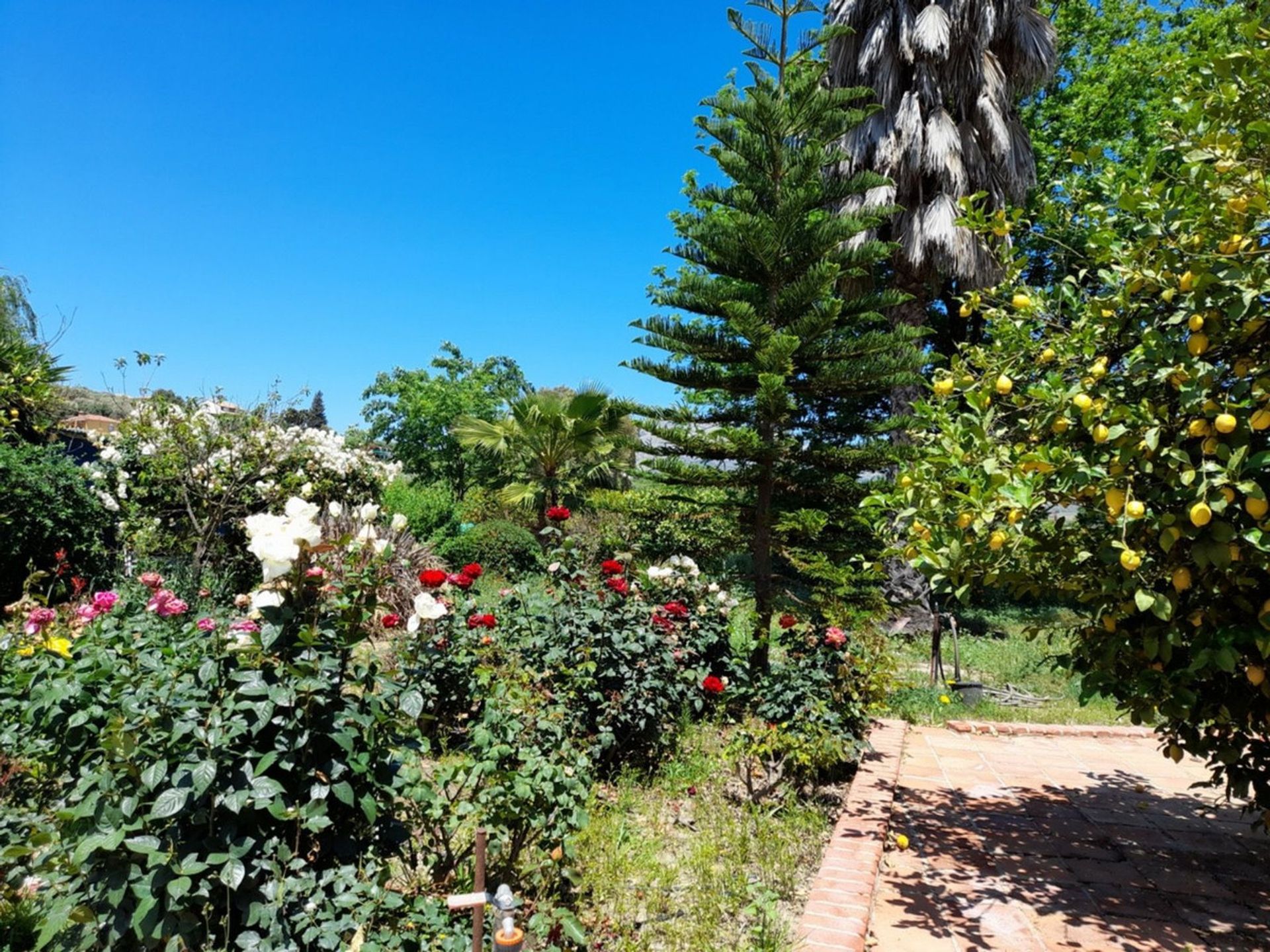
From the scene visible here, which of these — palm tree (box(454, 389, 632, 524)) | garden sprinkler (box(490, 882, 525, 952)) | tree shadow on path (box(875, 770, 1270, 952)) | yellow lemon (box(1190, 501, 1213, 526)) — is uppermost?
palm tree (box(454, 389, 632, 524))

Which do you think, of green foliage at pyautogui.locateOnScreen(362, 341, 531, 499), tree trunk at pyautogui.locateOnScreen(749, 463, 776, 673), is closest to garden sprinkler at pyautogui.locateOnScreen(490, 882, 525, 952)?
tree trunk at pyautogui.locateOnScreen(749, 463, 776, 673)

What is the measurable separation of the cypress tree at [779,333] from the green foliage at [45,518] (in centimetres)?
609

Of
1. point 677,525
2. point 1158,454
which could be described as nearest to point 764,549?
point 677,525

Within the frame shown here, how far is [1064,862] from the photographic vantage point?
334cm

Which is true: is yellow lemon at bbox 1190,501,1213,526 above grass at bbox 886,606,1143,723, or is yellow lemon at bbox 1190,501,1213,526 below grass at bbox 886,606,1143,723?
above

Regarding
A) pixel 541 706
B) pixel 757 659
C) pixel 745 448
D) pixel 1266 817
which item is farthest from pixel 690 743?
pixel 1266 817

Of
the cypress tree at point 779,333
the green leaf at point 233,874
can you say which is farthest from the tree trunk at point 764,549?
the green leaf at point 233,874

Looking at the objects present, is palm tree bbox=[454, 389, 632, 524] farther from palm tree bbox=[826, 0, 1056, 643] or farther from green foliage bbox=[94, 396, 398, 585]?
palm tree bbox=[826, 0, 1056, 643]

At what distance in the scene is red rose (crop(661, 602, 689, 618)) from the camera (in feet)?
14.3

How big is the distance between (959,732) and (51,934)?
Answer: 587cm

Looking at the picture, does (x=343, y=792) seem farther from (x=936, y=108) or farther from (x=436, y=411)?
(x=436, y=411)

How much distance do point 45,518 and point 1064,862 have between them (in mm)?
8880

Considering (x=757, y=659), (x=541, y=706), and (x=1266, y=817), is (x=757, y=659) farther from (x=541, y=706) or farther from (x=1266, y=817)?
(x=1266, y=817)

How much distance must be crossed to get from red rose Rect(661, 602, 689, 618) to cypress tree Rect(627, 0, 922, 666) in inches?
38.6
